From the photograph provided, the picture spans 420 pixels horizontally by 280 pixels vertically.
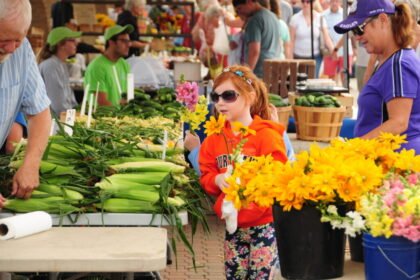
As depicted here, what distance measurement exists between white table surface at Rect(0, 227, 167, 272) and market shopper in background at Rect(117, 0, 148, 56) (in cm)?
866

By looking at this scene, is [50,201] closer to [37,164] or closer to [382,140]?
[37,164]

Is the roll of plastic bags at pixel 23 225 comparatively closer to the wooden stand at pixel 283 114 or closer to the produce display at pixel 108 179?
the produce display at pixel 108 179

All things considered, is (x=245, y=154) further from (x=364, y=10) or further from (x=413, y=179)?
(x=413, y=179)

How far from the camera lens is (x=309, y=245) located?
10.2ft

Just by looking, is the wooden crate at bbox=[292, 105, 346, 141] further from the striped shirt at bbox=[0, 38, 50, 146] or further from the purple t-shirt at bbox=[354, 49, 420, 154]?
the striped shirt at bbox=[0, 38, 50, 146]

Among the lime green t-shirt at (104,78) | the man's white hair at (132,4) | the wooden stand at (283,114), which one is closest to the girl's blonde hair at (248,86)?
the wooden stand at (283,114)

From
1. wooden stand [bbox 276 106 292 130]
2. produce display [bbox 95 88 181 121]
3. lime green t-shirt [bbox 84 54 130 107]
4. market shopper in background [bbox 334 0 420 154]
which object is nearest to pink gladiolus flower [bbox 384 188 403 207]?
market shopper in background [bbox 334 0 420 154]

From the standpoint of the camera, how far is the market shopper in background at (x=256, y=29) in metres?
11.5

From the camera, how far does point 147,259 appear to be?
354 centimetres

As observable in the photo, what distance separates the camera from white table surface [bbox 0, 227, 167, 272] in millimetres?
3506

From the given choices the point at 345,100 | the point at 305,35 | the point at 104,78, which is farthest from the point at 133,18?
the point at 345,100

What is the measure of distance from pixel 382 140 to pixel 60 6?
11445mm

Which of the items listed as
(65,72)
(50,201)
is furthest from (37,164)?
(65,72)

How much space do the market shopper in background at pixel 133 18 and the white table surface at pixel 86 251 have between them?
866 cm
